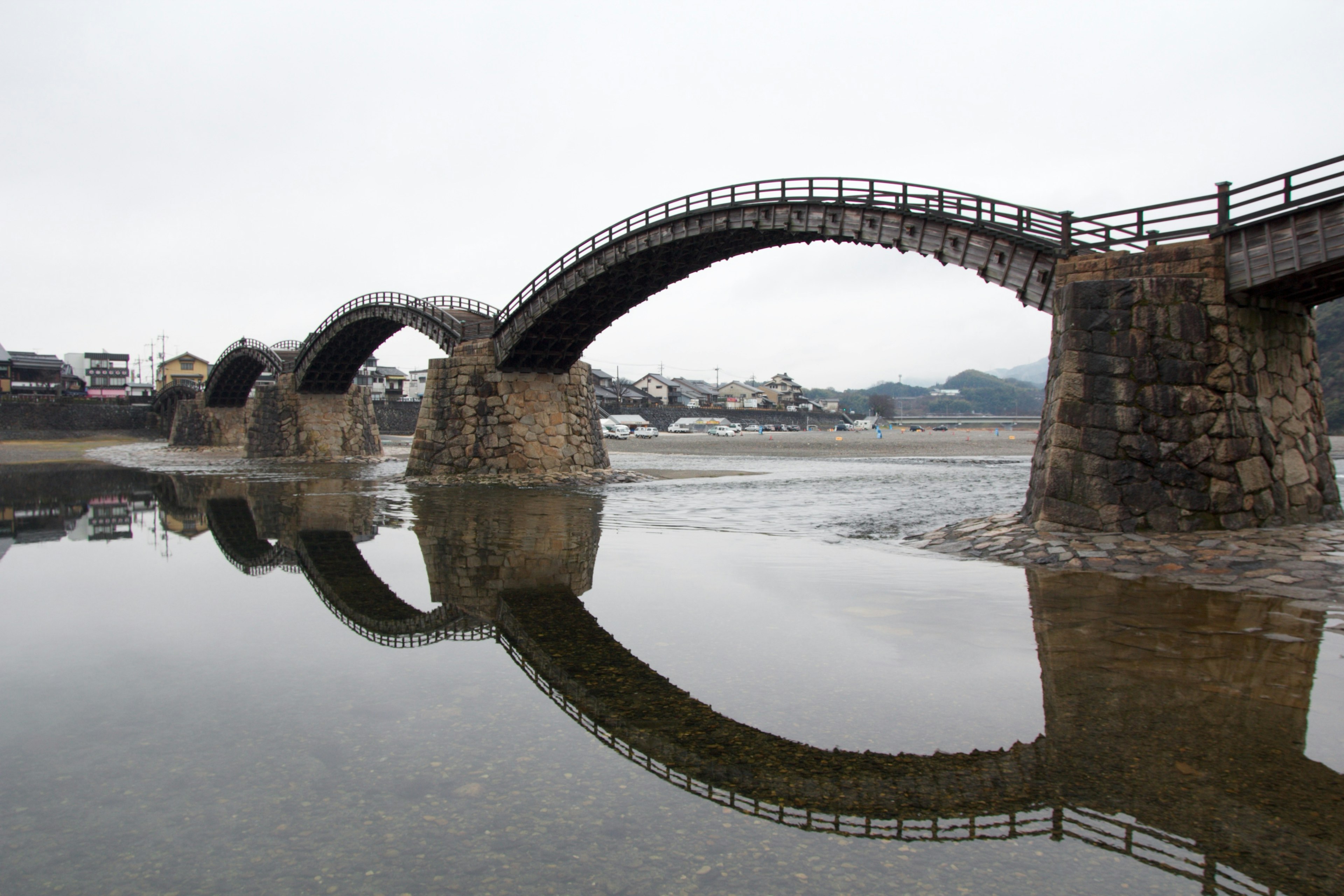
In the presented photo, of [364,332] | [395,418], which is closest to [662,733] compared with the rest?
[364,332]

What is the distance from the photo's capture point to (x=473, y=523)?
19219 millimetres

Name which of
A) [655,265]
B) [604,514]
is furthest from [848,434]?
[604,514]

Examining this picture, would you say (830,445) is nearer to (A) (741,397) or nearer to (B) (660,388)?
(B) (660,388)

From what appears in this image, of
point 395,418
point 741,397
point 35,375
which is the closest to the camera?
point 35,375

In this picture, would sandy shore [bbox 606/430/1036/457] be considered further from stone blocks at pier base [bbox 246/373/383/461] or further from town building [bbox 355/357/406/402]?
town building [bbox 355/357/406/402]

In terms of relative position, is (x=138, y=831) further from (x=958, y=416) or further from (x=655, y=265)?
(x=958, y=416)

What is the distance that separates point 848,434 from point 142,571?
3829 inches

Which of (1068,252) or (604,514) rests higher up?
(1068,252)

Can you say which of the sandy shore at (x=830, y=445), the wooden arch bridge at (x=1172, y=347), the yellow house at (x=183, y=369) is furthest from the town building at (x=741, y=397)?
the wooden arch bridge at (x=1172, y=347)

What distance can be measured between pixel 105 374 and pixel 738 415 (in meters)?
87.4

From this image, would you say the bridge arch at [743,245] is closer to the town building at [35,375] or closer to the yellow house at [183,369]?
the town building at [35,375]

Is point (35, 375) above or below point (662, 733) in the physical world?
above

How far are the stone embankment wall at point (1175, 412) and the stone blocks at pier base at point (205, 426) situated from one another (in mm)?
68536

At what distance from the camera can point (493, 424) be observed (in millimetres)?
33656
